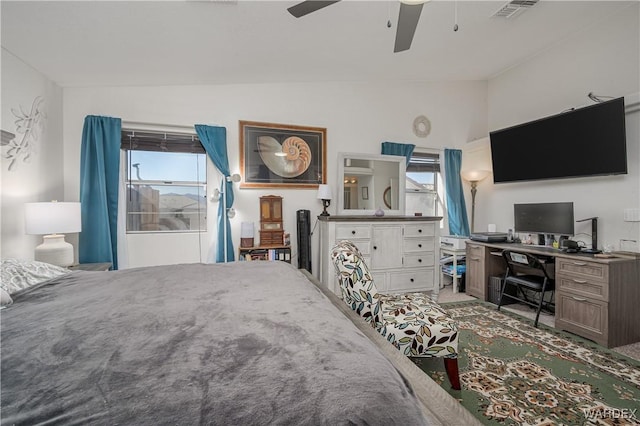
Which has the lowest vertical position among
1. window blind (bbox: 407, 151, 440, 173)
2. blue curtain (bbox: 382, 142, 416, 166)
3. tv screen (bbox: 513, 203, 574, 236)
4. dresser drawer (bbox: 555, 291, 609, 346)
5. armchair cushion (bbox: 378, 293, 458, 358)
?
dresser drawer (bbox: 555, 291, 609, 346)

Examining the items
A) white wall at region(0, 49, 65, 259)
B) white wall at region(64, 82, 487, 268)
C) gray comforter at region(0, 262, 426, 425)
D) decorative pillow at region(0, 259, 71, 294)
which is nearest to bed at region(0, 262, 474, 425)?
gray comforter at region(0, 262, 426, 425)

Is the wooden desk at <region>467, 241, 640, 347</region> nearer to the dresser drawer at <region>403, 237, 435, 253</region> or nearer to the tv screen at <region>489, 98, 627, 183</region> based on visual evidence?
the tv screen at <region>489, 98, 627, 183</region>

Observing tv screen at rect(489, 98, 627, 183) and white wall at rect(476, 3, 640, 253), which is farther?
white wall at rect(476, 3, 640, 253)

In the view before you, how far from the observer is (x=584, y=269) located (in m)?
2.58

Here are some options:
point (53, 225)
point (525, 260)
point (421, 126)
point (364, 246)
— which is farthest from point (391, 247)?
→ point (53, 225)

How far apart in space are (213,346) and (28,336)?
2.14 ft

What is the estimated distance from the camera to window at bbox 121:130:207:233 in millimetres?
3291

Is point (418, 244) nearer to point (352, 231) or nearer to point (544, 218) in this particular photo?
point (352, 231)

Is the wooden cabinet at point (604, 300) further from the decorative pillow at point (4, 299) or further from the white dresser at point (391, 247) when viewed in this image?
the decorative pillow at point (4, 299)

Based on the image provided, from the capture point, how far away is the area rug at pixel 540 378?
1605mm

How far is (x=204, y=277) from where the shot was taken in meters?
1.73

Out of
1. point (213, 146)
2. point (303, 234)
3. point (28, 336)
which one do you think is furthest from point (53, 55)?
point (303, 234)

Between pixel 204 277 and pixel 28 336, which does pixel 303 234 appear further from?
pixel 28 336

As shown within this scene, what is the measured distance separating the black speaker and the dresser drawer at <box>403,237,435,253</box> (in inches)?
50.2
